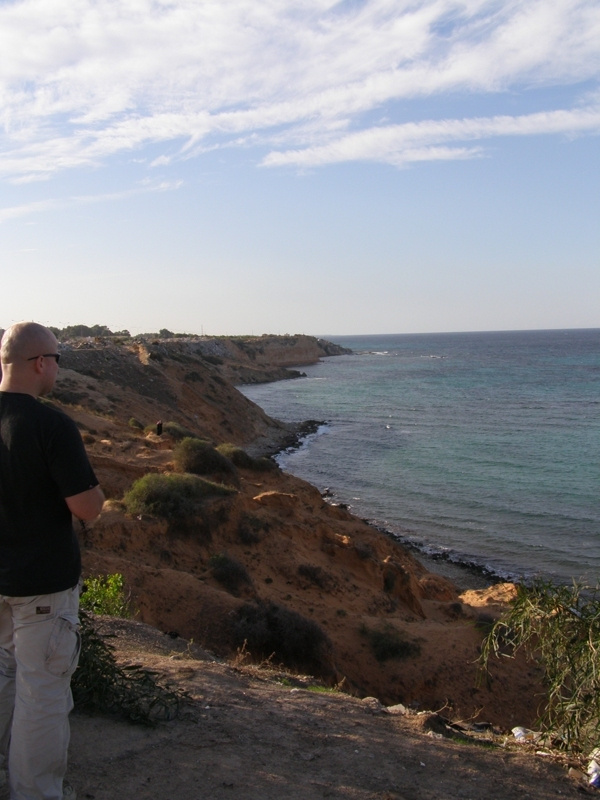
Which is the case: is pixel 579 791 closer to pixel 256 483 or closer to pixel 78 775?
pixel 78 775

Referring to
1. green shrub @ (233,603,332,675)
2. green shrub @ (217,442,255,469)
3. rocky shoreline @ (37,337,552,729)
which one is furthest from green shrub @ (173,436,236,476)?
green shrub @ (233,603,332,675)

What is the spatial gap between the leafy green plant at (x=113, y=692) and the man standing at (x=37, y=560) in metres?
1.18

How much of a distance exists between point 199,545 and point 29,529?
1259 cm

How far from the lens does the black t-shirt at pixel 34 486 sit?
3258 millimetres

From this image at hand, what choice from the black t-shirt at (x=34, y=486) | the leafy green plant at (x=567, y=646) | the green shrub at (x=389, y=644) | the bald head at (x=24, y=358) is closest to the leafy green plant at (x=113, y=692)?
the black t-shirt at (x=34, y=486)

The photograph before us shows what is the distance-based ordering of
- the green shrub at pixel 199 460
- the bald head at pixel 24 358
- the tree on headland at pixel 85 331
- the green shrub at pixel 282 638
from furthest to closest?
the tree on headland at pixel 85 331, the green shrub at pixel 199 460, the green shrub at pixel 282 638, the bald head at pixel 24 358

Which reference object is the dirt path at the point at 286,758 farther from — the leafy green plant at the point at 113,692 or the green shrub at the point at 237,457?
the green shrub at the point at 237,457

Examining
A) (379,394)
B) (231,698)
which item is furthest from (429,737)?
(379,394)

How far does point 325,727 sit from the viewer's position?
509 cm

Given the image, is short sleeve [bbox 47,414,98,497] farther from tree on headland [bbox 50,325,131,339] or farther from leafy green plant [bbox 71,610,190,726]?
tree on headland [bbox 50,325,131,339]

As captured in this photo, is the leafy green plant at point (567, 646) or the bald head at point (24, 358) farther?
the leafy green plant at point (567, 646)

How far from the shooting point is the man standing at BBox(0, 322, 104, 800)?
10.7 feet

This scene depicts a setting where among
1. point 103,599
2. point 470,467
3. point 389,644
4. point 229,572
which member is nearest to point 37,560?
point 103,599

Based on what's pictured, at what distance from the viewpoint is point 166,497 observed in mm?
15875
